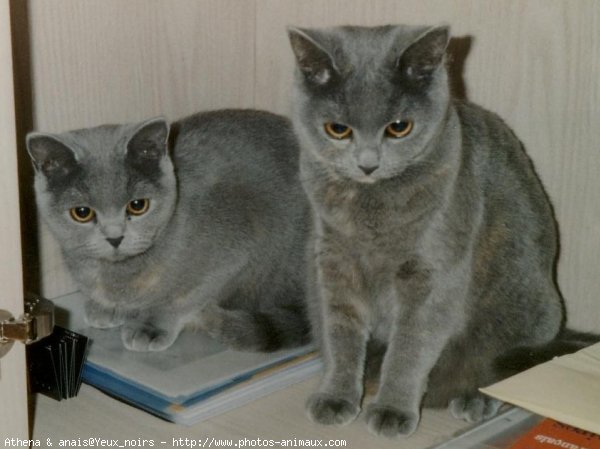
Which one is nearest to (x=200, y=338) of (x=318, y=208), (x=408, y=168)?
(x=318, y=208)

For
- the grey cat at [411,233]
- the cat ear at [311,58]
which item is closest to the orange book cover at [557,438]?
the grey cat at [411,233]

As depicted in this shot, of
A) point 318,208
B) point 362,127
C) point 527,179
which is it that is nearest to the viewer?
point 362,127

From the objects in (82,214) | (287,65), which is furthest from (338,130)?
(287,65)

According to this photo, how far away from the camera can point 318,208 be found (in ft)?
3.53

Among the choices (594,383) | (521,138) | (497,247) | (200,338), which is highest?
(521,138)

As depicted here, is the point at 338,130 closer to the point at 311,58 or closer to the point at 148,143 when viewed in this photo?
the point at 311,58

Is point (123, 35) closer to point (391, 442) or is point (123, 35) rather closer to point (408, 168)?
point (408, 168)

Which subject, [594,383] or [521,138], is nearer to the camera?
[594,383]

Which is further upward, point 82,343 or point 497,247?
point 497,247

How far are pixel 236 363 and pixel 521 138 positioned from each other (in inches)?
22.0

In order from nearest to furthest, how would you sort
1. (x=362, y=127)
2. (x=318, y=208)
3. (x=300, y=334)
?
(x=362, y=127) < (x=318, y=208) < (x=300, y=334)

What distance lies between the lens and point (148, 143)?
1.17 m

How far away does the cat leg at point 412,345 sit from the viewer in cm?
105

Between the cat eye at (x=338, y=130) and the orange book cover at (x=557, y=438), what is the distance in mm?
416
